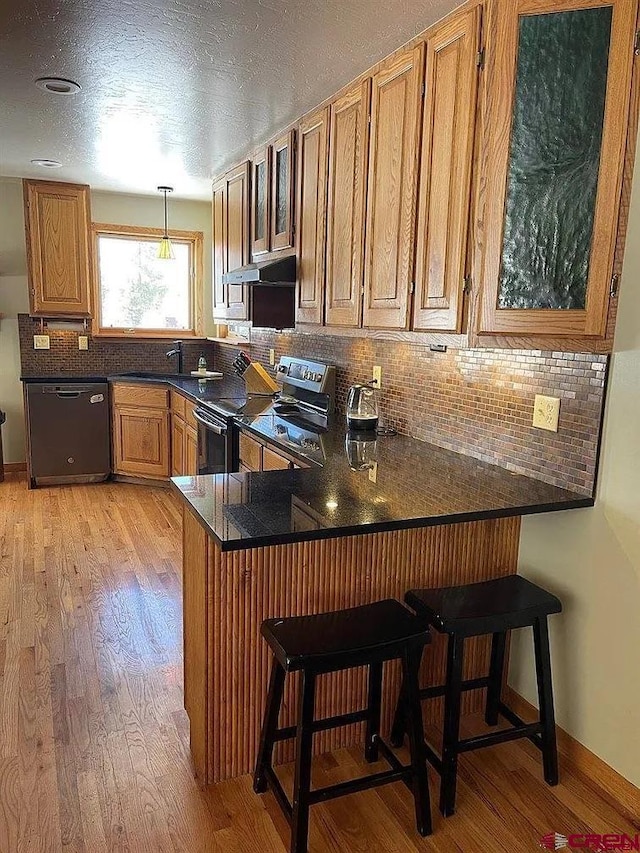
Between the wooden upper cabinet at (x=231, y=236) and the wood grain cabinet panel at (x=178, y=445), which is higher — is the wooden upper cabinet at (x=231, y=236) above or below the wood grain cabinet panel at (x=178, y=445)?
above

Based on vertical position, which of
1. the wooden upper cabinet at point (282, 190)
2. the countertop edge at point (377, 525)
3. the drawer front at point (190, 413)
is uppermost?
the wooden upper cabinet at point (282, 190)

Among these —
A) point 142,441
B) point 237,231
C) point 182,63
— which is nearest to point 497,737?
point 182,63

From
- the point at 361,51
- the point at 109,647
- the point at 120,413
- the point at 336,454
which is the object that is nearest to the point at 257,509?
the point at 336,454

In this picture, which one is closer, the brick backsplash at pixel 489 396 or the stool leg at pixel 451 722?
the stool leg at pixel 451 722

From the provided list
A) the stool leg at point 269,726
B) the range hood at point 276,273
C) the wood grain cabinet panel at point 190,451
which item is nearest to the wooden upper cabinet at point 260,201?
the range hood at point 276,273

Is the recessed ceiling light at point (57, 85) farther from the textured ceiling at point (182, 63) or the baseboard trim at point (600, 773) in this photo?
the baseboard trim at point (600, 773)

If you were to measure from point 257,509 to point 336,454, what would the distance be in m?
0.77

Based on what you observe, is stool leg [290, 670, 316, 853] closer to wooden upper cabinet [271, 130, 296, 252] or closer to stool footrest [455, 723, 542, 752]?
stool footrest [455, 723, 542, 752]

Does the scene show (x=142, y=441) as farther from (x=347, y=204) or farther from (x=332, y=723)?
(x=332, y=723)

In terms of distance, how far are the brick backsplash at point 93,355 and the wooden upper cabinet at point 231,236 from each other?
4.24 ft

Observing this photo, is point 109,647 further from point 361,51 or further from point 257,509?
point 361,51

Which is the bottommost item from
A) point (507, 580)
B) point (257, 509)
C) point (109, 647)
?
point (109, 647)

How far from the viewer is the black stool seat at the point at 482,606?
172 cm

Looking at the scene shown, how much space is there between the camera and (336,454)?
2.42 metres
